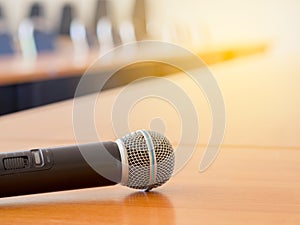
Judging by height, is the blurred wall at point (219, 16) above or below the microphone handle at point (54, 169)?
above

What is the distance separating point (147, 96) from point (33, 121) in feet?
1.48

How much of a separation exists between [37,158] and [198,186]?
0.63ft

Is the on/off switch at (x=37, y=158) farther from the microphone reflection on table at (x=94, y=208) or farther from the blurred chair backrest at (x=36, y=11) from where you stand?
the blurred chair backrest at (x=36, y=11)

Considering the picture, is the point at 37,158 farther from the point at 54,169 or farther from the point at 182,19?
the point at 182,19

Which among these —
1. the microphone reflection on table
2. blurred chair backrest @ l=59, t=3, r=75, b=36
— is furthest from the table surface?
blurred chair backrest @ l=59, t=3, r=75, b=36

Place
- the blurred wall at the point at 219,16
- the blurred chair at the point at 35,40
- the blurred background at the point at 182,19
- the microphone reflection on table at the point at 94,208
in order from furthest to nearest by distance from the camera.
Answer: the blurred wall at the point at 219,16
the blurred background at the point at 182,19
the blurred chair at the point at 35,40
the microphone reflection on table at the point at 94,208

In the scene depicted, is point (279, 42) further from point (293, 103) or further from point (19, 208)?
point (19, 208)

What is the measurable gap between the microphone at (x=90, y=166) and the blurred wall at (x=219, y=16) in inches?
318

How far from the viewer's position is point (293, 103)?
184 cm

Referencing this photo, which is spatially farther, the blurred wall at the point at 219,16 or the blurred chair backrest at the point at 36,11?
the blurred wall at the point at 219,16

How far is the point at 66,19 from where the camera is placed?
8492 mm

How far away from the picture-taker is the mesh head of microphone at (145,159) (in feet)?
2.15

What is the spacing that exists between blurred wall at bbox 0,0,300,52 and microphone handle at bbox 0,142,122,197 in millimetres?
8090

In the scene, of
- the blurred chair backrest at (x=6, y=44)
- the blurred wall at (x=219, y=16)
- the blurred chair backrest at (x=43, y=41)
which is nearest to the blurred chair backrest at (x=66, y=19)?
the blurred wall at (x=219, y=16)
